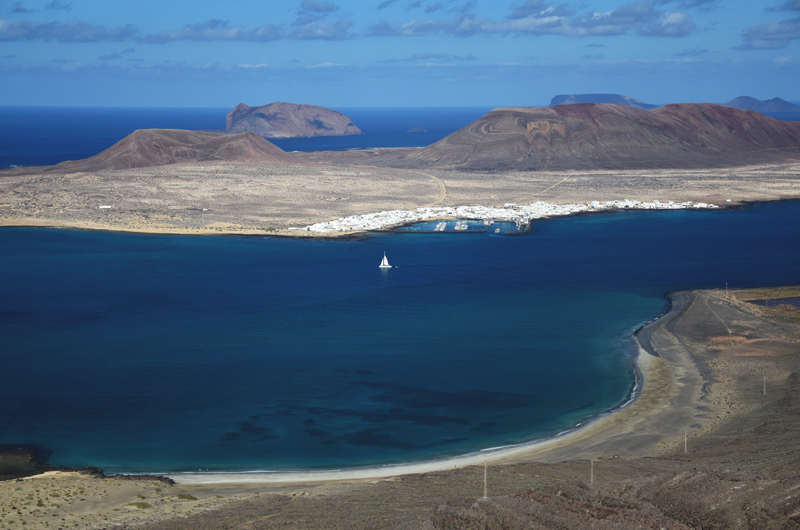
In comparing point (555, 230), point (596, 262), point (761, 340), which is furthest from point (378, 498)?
point (555, 230)

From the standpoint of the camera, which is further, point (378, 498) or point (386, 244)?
point (386, 244)

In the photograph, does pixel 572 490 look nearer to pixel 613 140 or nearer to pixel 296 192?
pixel 296 192

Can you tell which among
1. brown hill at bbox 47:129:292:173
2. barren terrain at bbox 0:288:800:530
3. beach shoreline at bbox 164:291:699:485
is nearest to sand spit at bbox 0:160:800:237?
brown hill at bbox 47:129:292:173

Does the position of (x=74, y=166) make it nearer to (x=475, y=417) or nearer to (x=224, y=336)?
(x=224, y=336)

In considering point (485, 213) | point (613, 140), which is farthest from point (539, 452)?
point (613, 140)

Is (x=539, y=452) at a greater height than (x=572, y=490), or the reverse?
(x=572, y=490)
